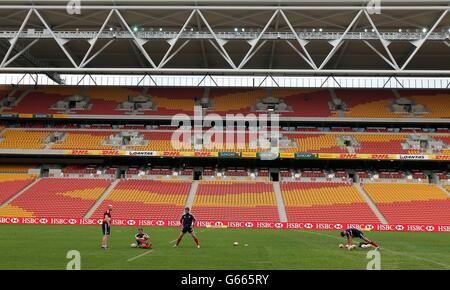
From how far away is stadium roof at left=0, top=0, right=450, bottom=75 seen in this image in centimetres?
3048

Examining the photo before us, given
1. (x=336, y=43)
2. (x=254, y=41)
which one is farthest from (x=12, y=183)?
(x=336, y=43)

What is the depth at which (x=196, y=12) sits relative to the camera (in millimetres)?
31688

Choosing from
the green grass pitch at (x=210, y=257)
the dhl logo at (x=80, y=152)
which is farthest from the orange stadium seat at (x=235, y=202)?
the green grass pitch at (x=210, y=257)

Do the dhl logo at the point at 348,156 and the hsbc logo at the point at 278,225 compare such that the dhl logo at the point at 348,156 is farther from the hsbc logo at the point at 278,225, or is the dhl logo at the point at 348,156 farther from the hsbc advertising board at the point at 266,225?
the hsbc logo at the point at 278,225

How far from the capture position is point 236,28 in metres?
35.3

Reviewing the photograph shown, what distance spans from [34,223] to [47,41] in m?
17.1

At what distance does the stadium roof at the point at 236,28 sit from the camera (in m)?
30.5

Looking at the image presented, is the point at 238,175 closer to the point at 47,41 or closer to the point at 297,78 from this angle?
the point at 297,78

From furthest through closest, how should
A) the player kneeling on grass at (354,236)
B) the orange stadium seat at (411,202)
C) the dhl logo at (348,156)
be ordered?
the dhl logo at (348,156) → the orange stadium seat at (411,202) → the player kneeling on grass at (354,236)

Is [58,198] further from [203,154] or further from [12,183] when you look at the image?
[203,154]

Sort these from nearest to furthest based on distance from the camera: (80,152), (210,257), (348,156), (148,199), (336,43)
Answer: (210,257)
(336,43)
(148,199)
(348,156)
(80,152)

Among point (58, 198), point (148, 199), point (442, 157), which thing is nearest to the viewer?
point (58, 198)

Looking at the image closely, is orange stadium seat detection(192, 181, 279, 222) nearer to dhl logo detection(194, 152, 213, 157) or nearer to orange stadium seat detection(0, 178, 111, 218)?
dhl logo detection(194, 152, 213, 157)
